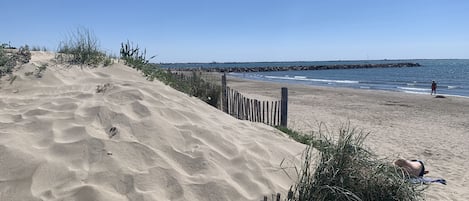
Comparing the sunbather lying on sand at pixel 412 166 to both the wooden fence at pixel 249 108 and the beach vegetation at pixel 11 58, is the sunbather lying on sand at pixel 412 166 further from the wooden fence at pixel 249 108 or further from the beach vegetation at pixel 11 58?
the beach vegetation at pixel 11 58

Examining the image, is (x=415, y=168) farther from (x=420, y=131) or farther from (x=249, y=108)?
(x=420, y=131)

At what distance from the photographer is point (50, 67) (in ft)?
19.9

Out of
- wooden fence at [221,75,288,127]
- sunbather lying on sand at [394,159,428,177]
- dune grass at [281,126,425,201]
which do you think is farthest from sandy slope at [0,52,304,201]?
wooden fence at [221,75,288,127]

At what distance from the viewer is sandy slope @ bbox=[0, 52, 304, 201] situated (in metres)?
3.36

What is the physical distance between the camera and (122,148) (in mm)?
3879

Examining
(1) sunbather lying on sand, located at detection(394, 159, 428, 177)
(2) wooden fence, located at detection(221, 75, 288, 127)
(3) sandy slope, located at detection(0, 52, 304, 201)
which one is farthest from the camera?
(2) wooden fence, located at detection(221, 75, 288, 127)

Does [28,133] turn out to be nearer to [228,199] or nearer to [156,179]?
[156,179]

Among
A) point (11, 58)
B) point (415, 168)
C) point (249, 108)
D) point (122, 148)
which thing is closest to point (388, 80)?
point (249, 108)

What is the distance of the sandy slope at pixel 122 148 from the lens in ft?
11.0

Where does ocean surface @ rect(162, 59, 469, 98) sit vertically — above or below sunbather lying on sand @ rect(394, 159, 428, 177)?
below

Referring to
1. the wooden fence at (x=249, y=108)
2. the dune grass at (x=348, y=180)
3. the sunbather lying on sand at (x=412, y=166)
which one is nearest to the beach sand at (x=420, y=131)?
the sunbather lying on sand at (x=412, y=166)

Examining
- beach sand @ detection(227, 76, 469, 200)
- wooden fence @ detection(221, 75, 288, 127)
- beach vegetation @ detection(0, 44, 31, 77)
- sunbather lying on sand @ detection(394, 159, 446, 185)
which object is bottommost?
beach sand @ detection(227, 76, 469, 200)

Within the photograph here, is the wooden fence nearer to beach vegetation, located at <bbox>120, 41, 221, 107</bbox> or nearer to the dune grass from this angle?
beach vegetation, located at <bbox>120, 41, 221, 107</bbox>

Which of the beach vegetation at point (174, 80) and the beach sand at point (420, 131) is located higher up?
the beach vegetation at point (174, 80)
